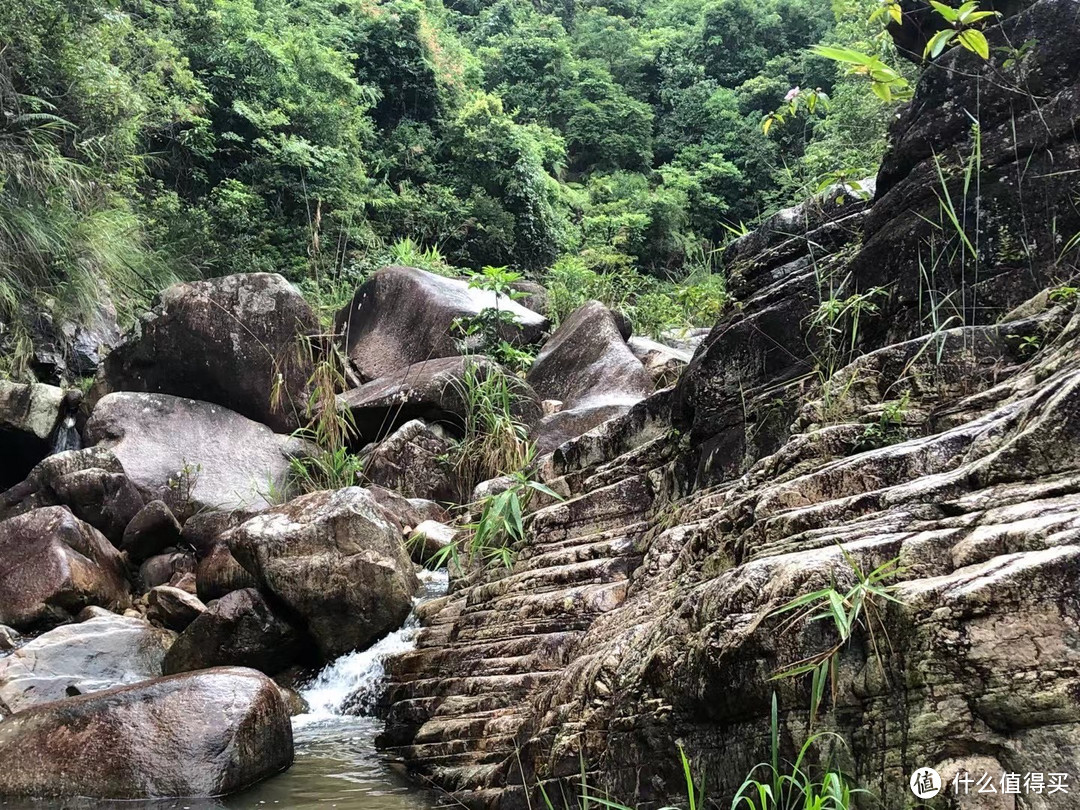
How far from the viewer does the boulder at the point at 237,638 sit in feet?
17.4

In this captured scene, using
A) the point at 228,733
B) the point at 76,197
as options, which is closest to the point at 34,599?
the point at 228,733

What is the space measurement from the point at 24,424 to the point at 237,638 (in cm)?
556

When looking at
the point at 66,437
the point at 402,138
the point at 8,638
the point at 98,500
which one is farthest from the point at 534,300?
the point at 8,638

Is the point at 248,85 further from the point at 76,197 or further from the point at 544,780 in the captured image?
the point at 544,780

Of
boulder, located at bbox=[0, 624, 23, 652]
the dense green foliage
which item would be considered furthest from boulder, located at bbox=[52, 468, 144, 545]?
the dense green foliage

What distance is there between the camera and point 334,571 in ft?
17.5

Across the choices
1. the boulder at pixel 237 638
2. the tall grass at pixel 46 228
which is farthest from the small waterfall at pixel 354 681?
the tall grass at pixel 46 228

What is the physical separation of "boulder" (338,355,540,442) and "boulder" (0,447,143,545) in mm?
2273

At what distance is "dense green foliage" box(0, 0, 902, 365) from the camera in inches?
417

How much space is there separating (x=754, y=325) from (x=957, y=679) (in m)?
2.72

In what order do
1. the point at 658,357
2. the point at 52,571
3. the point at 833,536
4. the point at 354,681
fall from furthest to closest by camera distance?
the point at 658,357
the point at 52,571
the point at 354,681
the point at 833,536

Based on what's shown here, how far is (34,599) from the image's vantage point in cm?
645

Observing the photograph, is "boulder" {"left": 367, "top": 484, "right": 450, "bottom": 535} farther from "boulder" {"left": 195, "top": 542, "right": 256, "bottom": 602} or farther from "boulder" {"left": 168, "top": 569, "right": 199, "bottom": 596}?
"boulder" {"left": 168, "top": 569, "right": 199, "bottom": 596}

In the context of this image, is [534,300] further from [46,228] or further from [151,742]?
[151,742]
